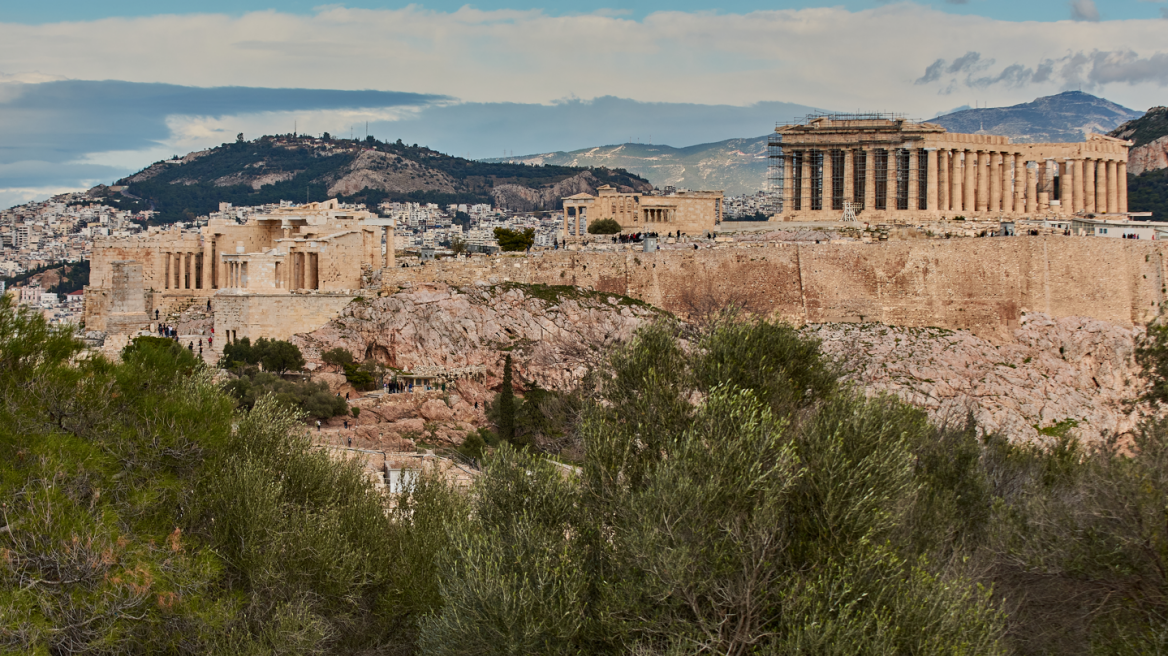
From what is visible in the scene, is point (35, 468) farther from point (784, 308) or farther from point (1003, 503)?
point (784, 308)

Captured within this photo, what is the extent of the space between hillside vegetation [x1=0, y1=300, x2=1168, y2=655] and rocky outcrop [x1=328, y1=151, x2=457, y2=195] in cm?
11557

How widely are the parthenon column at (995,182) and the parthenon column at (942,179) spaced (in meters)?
3.19

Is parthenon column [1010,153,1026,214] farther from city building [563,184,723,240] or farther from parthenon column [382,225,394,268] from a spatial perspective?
parthenon column [382,225,394,268]

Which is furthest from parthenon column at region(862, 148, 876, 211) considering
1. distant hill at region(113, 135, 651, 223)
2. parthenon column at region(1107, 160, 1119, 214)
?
distant hill at region(113, 135, 651, 223)

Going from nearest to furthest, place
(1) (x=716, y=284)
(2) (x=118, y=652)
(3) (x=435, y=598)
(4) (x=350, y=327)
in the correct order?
(2) (x=118, y=652) < (3) (x=435, y=598) < (4) (x=350, y=327) < (1) (x=716, y=284)

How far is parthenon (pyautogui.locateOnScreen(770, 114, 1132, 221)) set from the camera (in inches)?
1870

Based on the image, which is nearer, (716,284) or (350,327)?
(350,327)

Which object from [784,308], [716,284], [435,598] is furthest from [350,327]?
[435,598]

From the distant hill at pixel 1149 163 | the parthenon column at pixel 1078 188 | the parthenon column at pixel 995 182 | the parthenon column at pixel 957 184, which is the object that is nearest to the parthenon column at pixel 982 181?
the parthenon column at pixel 995 182

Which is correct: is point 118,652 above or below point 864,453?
below

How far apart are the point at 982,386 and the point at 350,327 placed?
20955 mm

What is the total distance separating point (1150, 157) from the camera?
81750 mm

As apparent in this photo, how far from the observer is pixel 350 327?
104 ft

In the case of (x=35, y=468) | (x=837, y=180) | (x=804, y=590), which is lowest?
(x=804, y=590)
